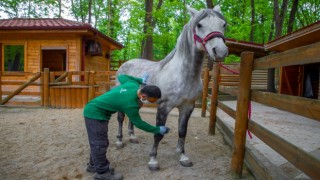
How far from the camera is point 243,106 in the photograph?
321 cm

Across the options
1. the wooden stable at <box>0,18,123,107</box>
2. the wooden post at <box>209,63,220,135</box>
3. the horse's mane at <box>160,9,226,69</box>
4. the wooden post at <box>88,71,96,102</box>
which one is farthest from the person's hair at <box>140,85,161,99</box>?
the wooden stable at <box>0,18,123,107</box>

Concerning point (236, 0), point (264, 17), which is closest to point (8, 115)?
point (236, 0)

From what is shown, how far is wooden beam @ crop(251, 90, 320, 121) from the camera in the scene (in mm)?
1930

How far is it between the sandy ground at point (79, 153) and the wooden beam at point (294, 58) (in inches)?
56.3

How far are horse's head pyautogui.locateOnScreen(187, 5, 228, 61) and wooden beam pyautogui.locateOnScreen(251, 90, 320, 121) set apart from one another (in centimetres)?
63

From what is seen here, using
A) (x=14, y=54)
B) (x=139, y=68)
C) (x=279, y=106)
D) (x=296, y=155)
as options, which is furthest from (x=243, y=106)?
(x=14, y=54)

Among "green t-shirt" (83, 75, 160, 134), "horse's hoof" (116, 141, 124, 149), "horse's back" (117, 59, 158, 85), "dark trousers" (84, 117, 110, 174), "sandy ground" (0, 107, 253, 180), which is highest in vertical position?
"horse's back" (117, 59, 158, 85)

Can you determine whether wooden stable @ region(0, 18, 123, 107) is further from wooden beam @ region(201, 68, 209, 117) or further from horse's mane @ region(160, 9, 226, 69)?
horse's mane @ region(160, 9, 226, 69)

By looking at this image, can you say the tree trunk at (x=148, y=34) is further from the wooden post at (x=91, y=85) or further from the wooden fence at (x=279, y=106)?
the wooden fence at (x=279, y=106)

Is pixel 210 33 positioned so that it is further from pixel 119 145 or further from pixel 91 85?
pixel 91 85

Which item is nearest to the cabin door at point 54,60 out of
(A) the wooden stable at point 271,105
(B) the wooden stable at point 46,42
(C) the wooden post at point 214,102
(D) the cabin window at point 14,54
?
(D) the cabin window at point 14,54

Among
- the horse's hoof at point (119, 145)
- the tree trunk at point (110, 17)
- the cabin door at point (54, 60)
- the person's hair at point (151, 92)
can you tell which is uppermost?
the tree trunk at point (110, 17)

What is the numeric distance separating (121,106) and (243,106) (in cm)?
142

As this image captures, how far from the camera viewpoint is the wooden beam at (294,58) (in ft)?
6.56
